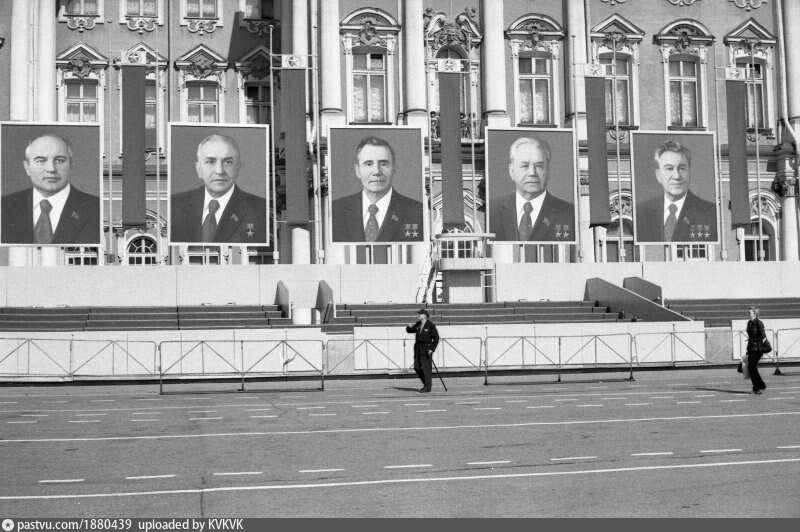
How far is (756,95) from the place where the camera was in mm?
51688

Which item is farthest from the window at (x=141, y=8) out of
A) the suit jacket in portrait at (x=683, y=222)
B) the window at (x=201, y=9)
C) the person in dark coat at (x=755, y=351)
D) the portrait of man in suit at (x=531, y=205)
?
the person in dark coat at (x=755, y=351)

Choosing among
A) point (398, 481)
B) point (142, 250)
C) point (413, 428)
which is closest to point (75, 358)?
point (413, 428)

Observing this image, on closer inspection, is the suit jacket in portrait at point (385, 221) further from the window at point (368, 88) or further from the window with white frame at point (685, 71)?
the window with white frame at point (685, 71)

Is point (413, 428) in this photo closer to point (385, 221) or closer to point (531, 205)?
point (385, 221)

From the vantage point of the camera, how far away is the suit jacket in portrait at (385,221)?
39219 mm

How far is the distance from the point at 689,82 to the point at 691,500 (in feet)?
142

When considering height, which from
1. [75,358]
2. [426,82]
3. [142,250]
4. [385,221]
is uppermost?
[426,82]

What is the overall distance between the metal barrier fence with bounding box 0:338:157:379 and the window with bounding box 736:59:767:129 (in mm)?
31796

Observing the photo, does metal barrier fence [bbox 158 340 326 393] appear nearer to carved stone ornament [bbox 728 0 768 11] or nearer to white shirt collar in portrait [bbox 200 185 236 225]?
white shirt collar in portrait [bbox 200 185 236 225]

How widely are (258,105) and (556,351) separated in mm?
23938

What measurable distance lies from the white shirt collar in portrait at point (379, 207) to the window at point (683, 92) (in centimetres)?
1758

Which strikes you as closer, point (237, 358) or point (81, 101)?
point (237, 358)

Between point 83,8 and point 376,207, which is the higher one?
point 83,8

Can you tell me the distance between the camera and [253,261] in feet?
165
